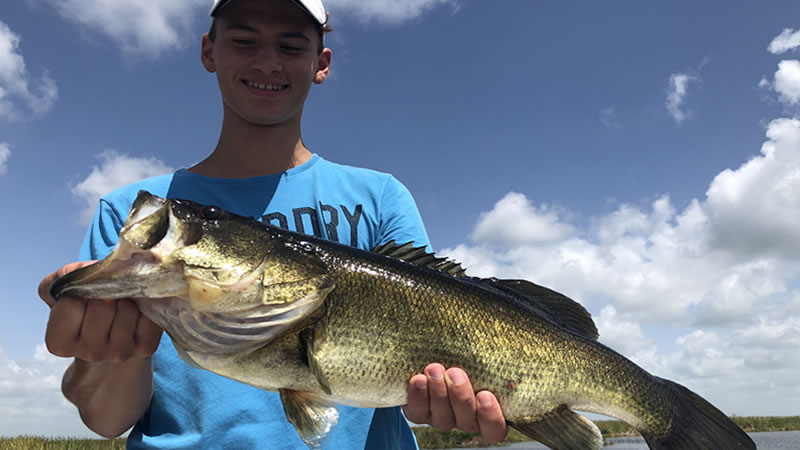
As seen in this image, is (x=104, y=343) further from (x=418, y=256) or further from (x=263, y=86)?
(x=263, y=86)

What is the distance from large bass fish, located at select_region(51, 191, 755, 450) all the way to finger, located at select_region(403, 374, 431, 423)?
0.15 feet

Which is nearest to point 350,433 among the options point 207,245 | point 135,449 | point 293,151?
point 135,449

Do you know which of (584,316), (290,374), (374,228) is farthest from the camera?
(374,228)

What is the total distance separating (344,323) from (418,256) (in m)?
0.83

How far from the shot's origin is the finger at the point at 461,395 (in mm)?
3197

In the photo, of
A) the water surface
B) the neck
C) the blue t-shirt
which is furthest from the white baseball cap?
the water surface

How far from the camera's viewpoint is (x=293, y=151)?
15.3 feet

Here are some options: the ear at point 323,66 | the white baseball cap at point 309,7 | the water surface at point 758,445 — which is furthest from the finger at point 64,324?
the water surface at point 758,445

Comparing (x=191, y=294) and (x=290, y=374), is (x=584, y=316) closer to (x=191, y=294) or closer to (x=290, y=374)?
(x=290, y=374)

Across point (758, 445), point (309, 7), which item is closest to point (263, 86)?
point (309, 7)

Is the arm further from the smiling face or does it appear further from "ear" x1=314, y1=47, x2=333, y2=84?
"ear" x1=314, y1=47, x2=333, y2=84

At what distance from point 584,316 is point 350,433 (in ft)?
5.87

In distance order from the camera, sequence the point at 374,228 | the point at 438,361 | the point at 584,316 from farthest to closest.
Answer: the point at 374,228 < the point at 584,316 < the point at 438,361

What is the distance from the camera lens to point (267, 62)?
13.9 ft
